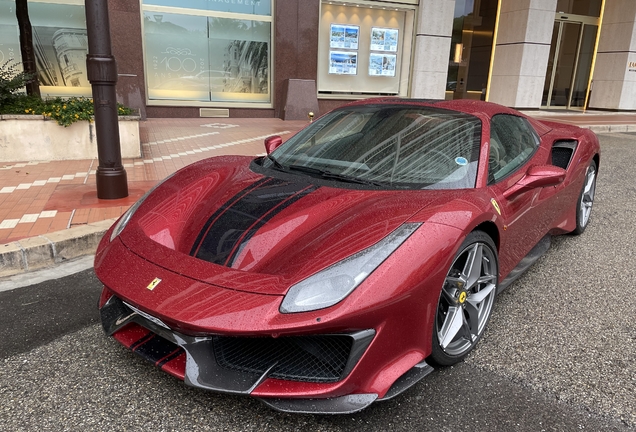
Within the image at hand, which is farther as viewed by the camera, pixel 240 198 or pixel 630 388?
pixel 240 198

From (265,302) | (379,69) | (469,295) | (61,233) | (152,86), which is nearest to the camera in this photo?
(265,302)

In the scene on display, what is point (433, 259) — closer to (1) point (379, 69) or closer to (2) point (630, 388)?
(2) point (630, 388)

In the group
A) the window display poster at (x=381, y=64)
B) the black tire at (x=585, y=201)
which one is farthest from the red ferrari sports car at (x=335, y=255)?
the window display poster at (x=381, y=64)

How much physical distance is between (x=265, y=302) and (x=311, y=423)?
582 mm

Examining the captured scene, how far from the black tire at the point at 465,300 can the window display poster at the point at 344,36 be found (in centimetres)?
1202

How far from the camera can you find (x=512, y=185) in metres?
2.86

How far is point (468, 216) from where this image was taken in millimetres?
2314

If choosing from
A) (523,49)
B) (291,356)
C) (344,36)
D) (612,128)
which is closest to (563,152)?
(291,356)

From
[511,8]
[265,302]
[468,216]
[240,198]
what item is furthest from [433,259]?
[511,8]

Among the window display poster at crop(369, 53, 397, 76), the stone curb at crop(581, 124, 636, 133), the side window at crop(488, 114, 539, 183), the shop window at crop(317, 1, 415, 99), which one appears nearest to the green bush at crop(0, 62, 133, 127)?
the side window at crop(488, 114, 539, 183)

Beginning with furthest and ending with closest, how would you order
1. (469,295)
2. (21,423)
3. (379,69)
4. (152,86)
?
(379,69) → (152,86) → (469,295) → (21,423)

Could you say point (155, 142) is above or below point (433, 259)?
below

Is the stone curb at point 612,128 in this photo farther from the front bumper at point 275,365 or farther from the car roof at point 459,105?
the front bumper at point 275,365

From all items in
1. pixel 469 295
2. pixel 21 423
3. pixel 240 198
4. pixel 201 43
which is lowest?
pixel 21 423
